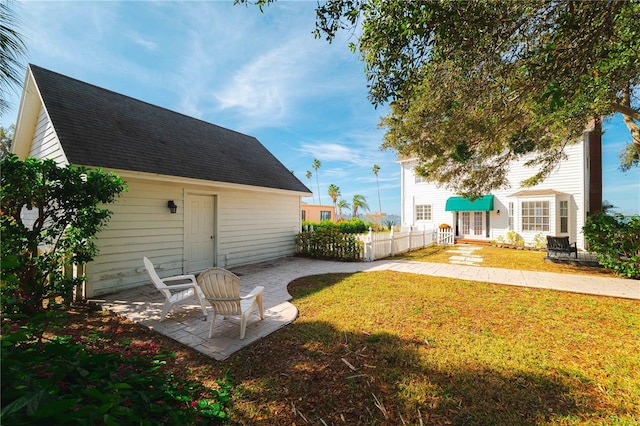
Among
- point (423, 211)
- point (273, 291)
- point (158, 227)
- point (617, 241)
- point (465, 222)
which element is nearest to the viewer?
point (273, 291)

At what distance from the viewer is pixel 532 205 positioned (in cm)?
1469

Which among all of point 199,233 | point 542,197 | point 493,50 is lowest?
point 199,233

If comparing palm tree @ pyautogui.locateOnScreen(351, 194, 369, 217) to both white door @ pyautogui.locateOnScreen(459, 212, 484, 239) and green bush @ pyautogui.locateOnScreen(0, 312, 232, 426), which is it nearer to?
white door @ pyautogui.locateOnScreen(459, 212, 484, 239)

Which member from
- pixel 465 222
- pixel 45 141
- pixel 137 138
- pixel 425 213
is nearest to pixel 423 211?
pixel 425 213

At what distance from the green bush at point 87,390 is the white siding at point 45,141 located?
21.8 ft

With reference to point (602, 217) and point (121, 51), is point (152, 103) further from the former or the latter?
A: point (602, 217)

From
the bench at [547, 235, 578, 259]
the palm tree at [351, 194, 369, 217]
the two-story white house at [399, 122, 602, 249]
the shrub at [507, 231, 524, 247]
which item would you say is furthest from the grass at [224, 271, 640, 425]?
the palm tree at [351, 194, 369, 217]

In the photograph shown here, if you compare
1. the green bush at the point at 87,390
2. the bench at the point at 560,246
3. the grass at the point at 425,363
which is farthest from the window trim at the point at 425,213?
the green bush at the point at 87,390

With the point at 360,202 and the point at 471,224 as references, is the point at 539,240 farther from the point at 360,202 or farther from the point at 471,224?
the point at 360,202

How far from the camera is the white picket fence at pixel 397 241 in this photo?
10.7 metres

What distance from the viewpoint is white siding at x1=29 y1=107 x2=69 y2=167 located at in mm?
6705

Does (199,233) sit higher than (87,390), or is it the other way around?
(199,233)

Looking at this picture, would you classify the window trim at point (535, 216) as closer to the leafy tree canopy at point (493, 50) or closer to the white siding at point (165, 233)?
the leafy tree canopy at point (493, 50)

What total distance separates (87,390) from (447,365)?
3738mm
